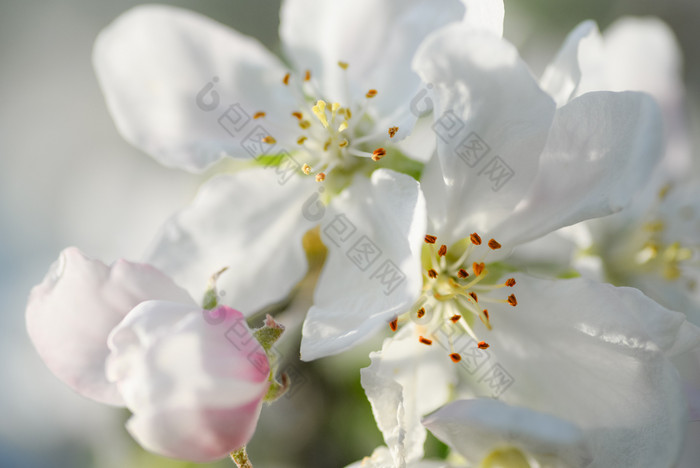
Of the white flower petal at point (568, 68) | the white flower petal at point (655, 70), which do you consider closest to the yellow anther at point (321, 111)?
the white flower petal at point (568, 68)

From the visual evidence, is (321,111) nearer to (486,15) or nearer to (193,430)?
(486,15)

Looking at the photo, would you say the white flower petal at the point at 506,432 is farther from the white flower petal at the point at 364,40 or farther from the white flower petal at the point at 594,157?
the white flower petal at the point at 364,40

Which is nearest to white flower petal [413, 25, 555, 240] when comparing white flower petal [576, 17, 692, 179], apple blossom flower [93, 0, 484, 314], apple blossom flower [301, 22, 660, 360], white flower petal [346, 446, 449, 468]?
apple blossom flower [301, 22, 660, 360]

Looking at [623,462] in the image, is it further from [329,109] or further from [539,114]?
[329,109]

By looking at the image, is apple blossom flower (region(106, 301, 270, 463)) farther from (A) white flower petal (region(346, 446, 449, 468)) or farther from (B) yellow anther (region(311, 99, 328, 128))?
(B) yellow anther (region(311, 99, 328, 128))

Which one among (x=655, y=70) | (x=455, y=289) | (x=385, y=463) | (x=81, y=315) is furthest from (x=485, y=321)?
(x=655, y=70)

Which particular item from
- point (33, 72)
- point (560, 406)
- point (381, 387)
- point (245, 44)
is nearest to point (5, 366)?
point (33, 72)

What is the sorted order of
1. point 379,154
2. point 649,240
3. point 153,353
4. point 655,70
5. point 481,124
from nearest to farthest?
point 153,353
point 481,124
point 379,154
point 649,240
point 655,70
